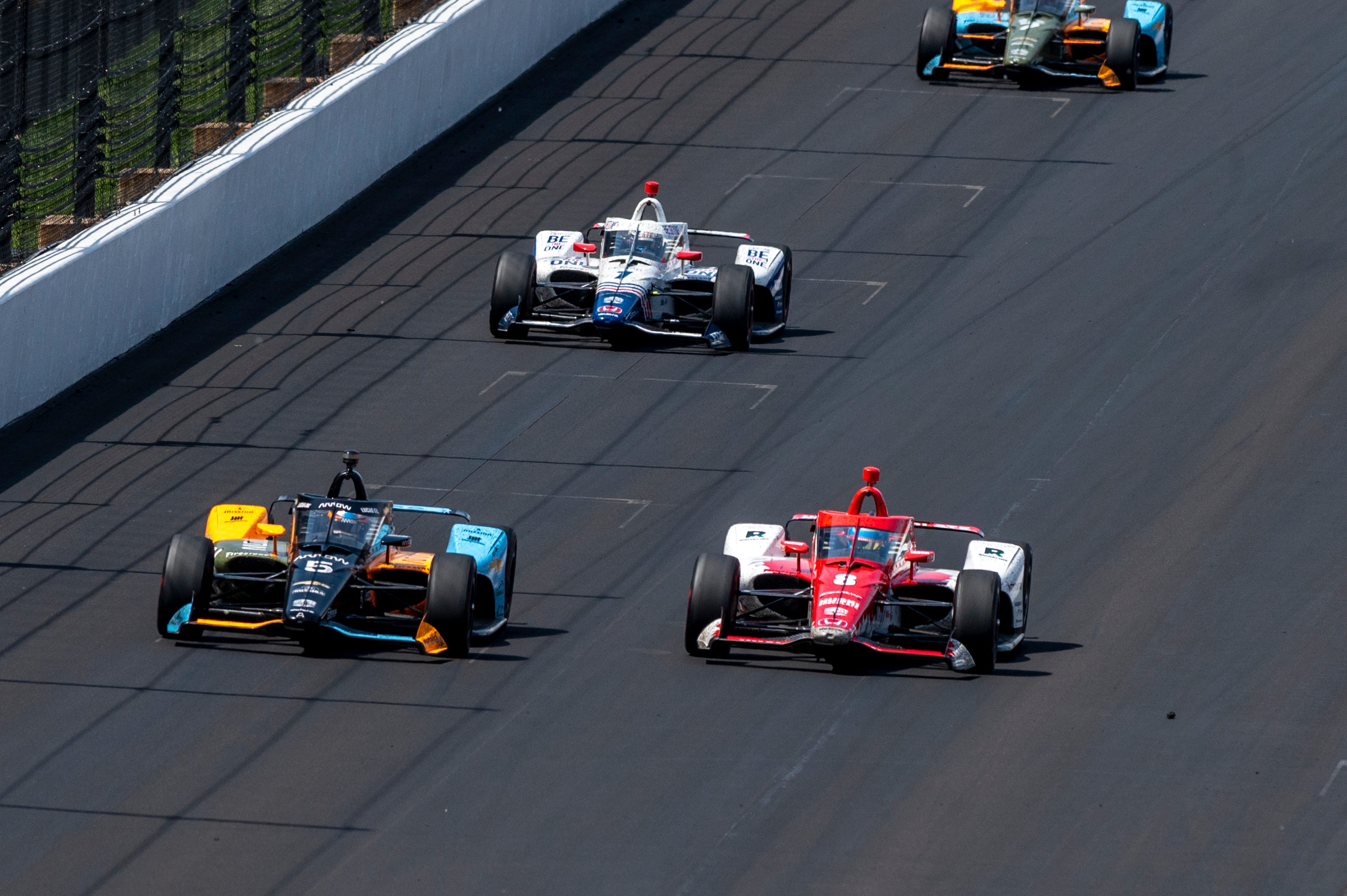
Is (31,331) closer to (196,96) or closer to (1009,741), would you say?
(196,96)

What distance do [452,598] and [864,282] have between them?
11.1 meters

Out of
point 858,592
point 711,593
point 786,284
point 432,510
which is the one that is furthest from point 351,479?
point 786,284

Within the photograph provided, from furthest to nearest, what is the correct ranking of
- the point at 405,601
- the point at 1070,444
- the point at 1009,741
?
the point at 1070,444, the point at 405,601, the point at 1009,741

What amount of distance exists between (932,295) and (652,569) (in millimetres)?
8197

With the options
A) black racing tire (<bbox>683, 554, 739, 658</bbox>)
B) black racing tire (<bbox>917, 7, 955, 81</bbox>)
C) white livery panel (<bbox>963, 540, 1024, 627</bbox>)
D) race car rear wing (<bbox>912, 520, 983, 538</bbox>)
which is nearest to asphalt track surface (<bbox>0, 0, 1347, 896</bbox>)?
black racing tire (<bbox>683, 554, 739, 658</bbox>)

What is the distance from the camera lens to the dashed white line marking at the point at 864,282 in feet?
86.9

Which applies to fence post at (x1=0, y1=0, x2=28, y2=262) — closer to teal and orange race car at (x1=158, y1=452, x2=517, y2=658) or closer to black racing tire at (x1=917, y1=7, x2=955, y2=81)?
teal and orange race car at (x1=158, y1=452, x2=517, y2=658)

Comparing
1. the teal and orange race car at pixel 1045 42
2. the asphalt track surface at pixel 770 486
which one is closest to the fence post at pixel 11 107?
the asphalt track surface at pixel 770 486

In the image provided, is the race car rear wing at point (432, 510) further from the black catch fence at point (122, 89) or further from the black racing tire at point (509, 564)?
the black catch fence at point (122, 89)

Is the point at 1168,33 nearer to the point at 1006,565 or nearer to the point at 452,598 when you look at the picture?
the point at 1006,565

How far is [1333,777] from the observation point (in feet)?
49.9

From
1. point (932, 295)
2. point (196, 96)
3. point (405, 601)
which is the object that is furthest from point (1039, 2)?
point (405, 601)

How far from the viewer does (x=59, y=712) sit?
16.1 meters

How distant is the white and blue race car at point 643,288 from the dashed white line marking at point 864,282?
1555 millimetres
